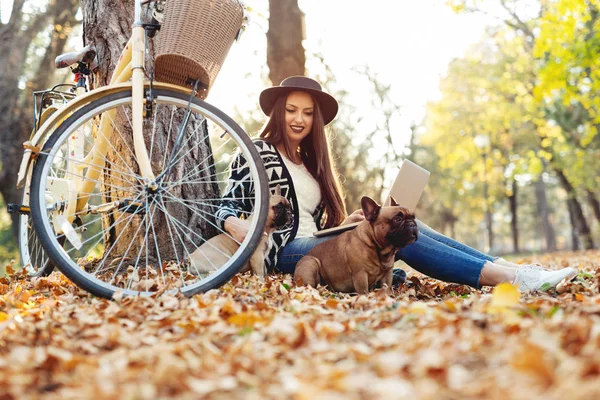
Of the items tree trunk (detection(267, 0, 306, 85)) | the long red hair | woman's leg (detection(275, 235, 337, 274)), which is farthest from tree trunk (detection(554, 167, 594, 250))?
woman's leg (detection(275, 235, 337, 274))

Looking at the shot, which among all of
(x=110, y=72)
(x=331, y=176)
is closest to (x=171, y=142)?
(x=110, y=72)

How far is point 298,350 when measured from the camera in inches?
78.3

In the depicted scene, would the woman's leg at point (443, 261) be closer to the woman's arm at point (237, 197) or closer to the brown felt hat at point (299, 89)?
the woman's arm at point (237, 197)

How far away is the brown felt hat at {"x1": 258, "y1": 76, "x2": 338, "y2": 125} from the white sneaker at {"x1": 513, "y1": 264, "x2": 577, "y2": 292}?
198 cm

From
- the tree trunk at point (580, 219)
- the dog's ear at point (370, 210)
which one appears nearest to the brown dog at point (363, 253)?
the dog's ear at point (370, 210)

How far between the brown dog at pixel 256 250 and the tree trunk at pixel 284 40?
3.22m

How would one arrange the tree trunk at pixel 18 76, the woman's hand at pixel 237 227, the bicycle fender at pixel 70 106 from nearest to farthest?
the bicycle fender at pixel 70 106
the woman's hand at pixel 237 227
the tree trunk at pixel 18 76

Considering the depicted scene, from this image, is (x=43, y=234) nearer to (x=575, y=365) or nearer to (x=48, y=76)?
(x=575, y=365)

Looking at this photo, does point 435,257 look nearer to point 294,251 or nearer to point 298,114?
point 294,251

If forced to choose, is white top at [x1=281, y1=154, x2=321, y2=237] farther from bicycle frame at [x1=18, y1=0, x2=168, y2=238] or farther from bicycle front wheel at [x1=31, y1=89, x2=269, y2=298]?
bicycle frame at [x1=18, y1=0, x2=168, y2=238]

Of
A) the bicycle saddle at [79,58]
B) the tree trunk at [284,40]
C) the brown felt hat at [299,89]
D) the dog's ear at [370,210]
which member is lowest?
the dog's ear at [370,210]

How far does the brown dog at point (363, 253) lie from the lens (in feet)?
12.4

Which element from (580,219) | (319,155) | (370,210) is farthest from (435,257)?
Result: (580,219)

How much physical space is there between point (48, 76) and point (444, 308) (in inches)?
473
